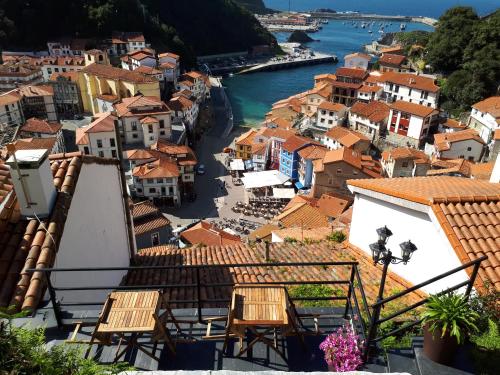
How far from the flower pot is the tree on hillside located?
57.6 metres

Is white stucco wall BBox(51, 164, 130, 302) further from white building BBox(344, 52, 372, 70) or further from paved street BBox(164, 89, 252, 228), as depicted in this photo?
white building BBox(344, 52, 372, 70)

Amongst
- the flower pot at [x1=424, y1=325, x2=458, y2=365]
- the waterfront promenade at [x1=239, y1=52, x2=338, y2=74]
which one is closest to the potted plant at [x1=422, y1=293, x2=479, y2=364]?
the flower pot at [x1=424, y1=325, x2=458, y2=365]

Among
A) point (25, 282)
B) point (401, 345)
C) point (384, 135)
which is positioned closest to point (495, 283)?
point (401, 345)

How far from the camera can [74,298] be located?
652 centimetres

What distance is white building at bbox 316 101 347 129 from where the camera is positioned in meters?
51.4

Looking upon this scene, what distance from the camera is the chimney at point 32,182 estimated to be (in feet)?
17.3

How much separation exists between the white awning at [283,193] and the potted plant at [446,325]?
111ft

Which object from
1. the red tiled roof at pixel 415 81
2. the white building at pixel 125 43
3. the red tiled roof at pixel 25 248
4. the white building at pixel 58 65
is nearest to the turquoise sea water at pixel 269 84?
the white building at pixel 125 43

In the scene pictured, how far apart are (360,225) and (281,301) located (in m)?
5.65

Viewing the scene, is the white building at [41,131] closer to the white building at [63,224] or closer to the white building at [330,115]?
the white building at [330,115]

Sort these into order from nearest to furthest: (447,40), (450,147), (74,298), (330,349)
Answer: (330,349), (74,298), (450,147), (447,40)

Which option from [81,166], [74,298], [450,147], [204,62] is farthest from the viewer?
[204,62]

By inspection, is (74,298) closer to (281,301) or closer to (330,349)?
(281,301)

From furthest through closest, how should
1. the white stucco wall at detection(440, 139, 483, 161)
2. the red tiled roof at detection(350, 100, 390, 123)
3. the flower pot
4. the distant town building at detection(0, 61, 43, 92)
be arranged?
the distant town building at detection(0, 61, 43, 92) < the red tiled roof at detection(350, 100, 390, 123) < the white stucco wall at detection(440, 139, 483, 161) < the flower pot
